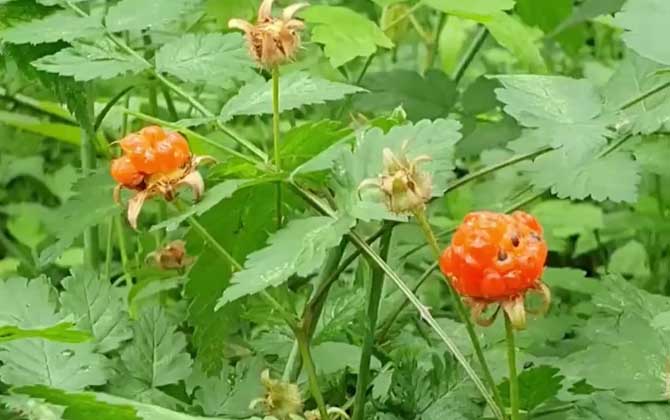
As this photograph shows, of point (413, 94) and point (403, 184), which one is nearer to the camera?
point (403, 184)

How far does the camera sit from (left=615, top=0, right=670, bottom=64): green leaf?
87 centimetres

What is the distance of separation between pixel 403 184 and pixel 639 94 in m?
0.32

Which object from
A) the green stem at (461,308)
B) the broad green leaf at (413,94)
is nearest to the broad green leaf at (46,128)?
the broad green leaf at (413,94)

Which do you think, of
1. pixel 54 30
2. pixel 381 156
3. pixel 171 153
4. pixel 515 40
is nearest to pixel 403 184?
pixel 381 156

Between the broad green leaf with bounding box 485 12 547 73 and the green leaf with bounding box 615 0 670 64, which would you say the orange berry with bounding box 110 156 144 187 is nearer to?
the green leaf with bounding box 615 0 670 64

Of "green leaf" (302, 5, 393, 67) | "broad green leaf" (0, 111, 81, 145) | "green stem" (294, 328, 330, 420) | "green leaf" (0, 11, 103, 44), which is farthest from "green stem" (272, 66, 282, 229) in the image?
"broad green leaf" (0, 111, 81, 145)

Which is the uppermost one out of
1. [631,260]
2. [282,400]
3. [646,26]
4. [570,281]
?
[646,26]

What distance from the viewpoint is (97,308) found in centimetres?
99

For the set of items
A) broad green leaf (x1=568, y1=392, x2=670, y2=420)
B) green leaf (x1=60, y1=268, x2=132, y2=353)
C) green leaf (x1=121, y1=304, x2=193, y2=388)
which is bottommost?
green leaf (x1=121, y1=304, x2=193, y2=388)

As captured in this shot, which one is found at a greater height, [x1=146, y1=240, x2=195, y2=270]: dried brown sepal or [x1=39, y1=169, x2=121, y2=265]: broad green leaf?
[x1=39, y1=169, x2=121, y2=265]: broad green leaf

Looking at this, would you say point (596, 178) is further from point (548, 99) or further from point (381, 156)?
point (381, 156)

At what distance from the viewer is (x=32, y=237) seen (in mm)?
1865

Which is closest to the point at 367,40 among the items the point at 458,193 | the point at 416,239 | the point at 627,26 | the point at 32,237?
the point at 416,239

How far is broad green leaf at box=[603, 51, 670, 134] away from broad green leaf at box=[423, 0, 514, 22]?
0.21 m
